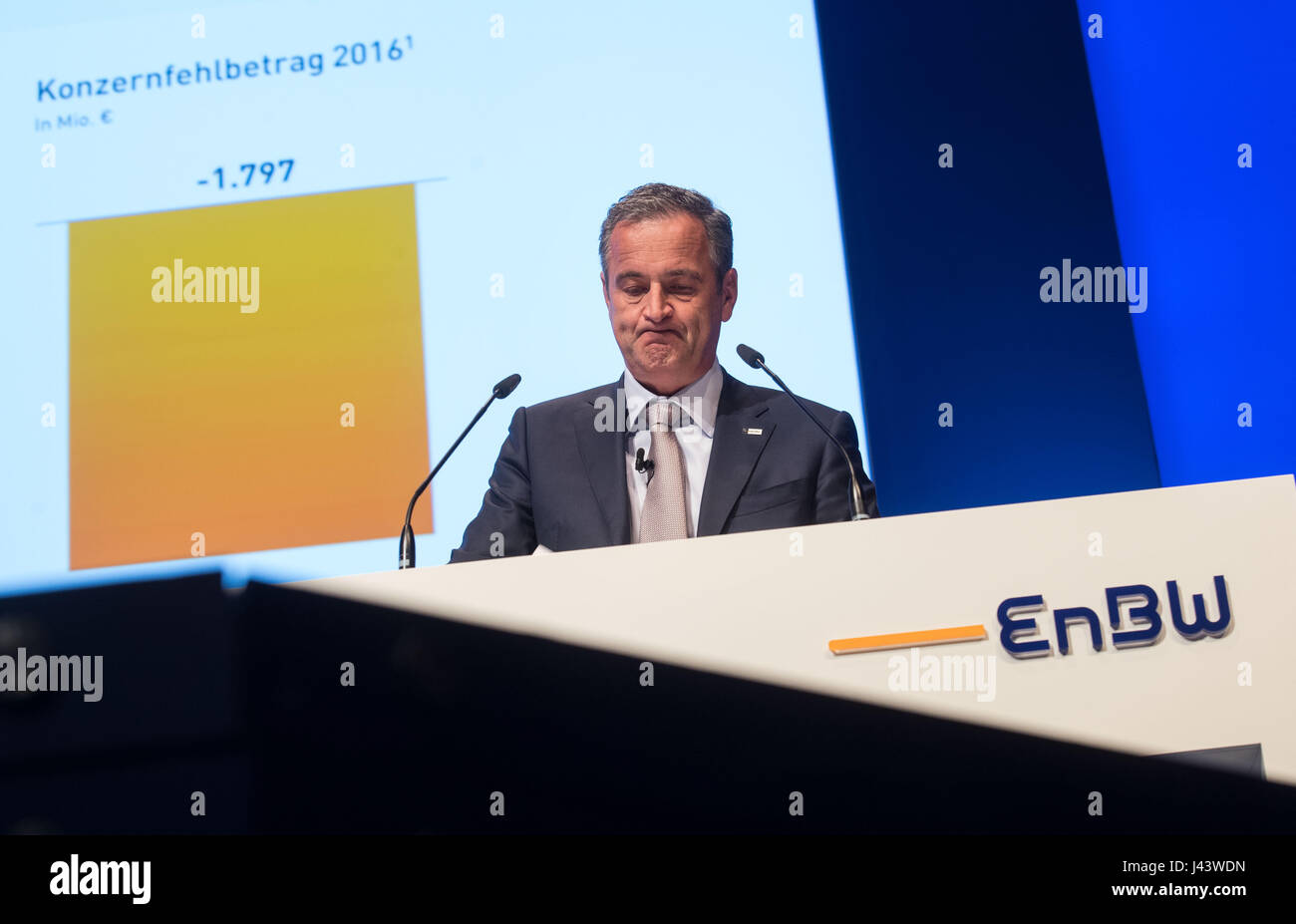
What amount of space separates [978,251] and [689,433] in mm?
1401

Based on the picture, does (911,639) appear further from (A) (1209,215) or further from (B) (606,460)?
(A) (1209,215)

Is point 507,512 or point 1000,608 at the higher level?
point 507,512

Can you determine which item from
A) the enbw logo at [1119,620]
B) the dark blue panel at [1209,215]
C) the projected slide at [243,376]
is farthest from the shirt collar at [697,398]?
the dark blue panel at [1209,215]

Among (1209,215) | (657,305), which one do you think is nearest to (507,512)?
(657,305)

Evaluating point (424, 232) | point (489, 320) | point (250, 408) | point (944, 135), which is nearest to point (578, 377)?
point (489, 320)

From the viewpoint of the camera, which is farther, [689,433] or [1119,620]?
[689,433]

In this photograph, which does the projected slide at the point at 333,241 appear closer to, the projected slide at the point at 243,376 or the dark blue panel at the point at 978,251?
the projected slide at the point at 243,376

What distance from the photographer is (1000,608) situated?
1355 mm

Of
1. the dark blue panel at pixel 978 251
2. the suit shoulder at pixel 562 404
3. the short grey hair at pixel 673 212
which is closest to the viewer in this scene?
the suit shoulder at pixel 562 404

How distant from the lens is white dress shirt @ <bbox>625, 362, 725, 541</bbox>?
224 cm

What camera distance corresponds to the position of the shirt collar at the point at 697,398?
2.48m

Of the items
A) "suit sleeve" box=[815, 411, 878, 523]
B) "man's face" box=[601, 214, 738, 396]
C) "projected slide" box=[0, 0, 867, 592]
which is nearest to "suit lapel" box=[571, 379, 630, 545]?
"man's face" box=[601, 214, 738, 396]

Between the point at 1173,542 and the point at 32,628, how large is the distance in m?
1.47
